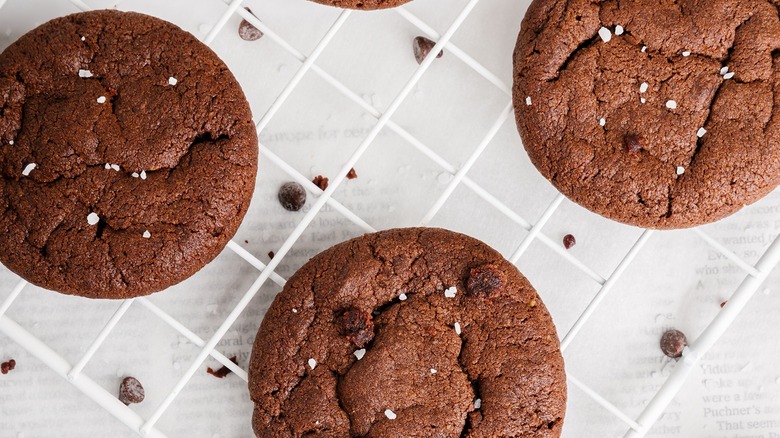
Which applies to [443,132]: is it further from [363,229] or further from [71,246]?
[71,246]

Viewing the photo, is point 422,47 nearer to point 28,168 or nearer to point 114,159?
point 114,159

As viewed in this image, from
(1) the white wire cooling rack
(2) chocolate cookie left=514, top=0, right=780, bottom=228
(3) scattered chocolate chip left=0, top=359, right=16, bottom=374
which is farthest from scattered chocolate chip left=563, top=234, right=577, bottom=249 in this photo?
(3) scattered chocolate chip left=0, top=359, right=16, bottom=374

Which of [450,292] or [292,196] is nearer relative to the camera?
[450,292]

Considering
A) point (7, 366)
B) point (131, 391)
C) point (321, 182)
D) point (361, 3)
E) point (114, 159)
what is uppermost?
point (361, 3)

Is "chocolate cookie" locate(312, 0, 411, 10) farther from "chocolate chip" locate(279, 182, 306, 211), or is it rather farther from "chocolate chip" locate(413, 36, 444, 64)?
"chocolate chip" locate(279, 182, 306, 211)

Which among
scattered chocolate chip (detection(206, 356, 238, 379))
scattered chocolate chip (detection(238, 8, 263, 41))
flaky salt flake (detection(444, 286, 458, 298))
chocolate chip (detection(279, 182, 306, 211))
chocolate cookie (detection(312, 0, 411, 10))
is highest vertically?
chocolate cookie (detection(312, 0, 411, 10))

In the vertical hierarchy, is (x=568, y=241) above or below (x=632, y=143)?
below

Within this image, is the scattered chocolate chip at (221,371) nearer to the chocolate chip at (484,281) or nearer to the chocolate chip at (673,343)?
the chocolate chip at (484,281)

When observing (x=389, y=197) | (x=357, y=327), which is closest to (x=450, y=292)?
(x=357, y=327)
